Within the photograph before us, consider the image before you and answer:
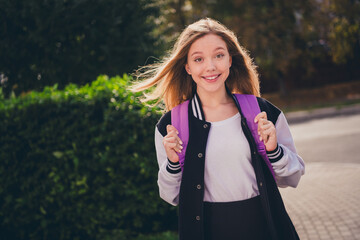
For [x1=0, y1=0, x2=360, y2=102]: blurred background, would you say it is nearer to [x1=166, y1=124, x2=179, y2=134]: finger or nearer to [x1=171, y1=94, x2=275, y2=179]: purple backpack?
[x1=171, y1=94, x2=275, y2=179]: purple backpack

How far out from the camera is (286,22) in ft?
68.8

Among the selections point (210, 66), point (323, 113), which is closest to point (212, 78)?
point (210, 66)

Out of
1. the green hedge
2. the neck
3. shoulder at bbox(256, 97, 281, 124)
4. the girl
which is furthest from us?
the green hedge

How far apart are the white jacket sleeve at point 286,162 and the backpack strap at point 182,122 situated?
537 mm

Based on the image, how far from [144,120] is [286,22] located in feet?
62.1

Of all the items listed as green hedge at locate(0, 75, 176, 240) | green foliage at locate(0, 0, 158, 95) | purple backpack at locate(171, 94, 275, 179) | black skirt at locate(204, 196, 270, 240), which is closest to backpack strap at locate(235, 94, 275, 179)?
purple backpack at locate(171, 94, 275, 179)

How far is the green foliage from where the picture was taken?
547 cm

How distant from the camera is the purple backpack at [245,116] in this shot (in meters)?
2.19

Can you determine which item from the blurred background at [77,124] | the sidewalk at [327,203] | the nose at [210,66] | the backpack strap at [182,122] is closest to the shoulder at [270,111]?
the nose at [210,66]

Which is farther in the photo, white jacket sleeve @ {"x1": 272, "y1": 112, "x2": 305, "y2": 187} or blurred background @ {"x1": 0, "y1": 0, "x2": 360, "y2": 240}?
blurred background @ {"x1": 0, "y1": 0, "x2": 360, "y2": 240}

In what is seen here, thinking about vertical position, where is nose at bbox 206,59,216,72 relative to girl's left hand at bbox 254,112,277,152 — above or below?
above

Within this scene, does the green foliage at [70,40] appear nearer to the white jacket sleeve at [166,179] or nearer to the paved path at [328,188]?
the paved path at [328,188]

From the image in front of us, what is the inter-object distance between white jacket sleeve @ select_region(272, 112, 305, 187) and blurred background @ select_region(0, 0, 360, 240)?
1839 millimetres

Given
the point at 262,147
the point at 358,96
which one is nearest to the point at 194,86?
the point at 262,147
